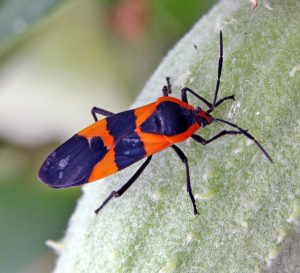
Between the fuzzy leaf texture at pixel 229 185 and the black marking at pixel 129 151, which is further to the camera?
the black marking at pixel 129 151

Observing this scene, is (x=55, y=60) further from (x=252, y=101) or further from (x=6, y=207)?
(x=252, y=101)

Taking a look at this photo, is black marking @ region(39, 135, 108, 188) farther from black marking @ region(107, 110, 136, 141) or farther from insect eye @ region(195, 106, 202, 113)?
insect eye @ region(195, 106, 202, 113)

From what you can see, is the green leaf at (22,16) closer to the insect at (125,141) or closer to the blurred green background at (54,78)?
the blurred green background at (54,78)

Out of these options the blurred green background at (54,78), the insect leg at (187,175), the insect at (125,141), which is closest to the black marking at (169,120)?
the insect at (125,141)

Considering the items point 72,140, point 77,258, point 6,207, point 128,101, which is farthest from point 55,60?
point 77,258

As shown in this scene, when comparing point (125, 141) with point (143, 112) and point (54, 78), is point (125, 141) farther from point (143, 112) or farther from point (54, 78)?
point (54, 78)

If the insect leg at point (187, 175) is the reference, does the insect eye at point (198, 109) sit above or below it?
above
